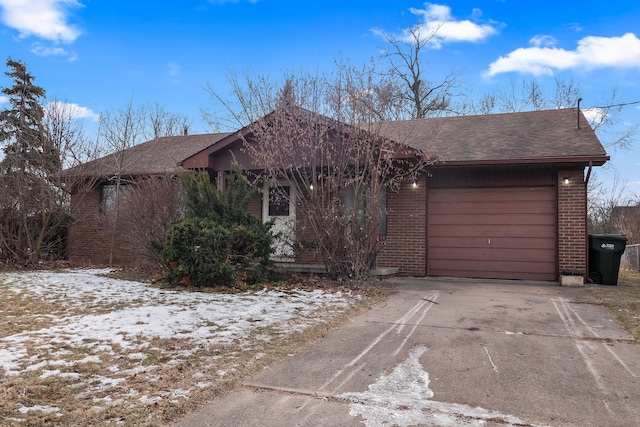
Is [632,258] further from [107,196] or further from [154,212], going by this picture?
[107,196]

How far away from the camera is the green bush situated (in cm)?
786

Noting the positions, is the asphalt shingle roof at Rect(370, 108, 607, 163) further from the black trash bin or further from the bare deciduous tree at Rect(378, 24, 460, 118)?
the bare deciduous tree at Rect(378, 24, 460, 118)

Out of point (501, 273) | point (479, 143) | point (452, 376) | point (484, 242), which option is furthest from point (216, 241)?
point (479, 143)

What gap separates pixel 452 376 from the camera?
12.0 ft

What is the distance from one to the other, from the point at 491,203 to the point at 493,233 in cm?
68

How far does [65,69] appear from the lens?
15266 millimetres

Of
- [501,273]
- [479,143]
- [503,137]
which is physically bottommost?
[501,273]

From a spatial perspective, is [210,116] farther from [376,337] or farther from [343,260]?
[376,337]

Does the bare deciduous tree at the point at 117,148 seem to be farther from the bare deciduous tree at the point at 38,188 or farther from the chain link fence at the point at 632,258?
the chain link fence at the point at 632,258

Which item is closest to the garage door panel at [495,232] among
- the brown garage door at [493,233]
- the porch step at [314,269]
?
the brown garage door at [493,233]

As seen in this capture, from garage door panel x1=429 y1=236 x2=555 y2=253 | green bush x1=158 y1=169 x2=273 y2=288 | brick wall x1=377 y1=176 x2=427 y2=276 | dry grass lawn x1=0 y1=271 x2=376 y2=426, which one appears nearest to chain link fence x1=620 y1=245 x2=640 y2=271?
garage door panel x1=429 y1=236 x2=555 y2=253

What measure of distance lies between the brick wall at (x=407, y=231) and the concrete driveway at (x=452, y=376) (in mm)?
4145

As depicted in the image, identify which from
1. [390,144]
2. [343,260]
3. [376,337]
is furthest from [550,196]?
[376,337]

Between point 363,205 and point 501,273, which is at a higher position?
point 363,205
